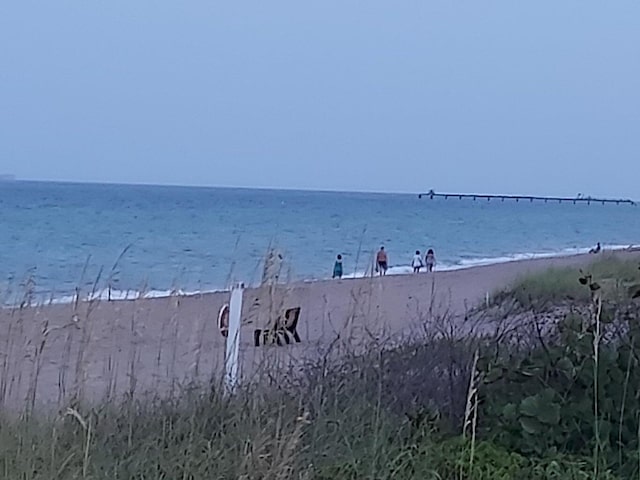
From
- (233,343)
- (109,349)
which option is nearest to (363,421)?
(233,343)

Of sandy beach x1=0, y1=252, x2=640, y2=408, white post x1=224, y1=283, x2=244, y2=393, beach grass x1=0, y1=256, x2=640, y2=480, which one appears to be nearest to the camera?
beach grass x1=0, y1=256, x2=640, y2=480

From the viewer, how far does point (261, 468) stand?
3865 mm

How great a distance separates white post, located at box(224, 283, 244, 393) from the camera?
485 cm

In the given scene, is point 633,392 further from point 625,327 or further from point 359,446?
point 359,446

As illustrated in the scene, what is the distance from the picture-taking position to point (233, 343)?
5.00 meters

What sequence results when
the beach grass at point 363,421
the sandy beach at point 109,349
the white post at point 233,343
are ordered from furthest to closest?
1. the white post at point 233,343
2. the sandy beach at point 109,349
3. the beach grass at point 363,421

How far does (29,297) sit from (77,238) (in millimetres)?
44459

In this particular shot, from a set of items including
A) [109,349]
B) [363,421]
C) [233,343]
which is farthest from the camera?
[109,349]

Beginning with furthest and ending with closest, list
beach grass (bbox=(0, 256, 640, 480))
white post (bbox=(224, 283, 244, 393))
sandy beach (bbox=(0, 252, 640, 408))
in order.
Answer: white post (bbox=(224, 283, 244, 393)) → sandy beach (bbox=(0, 252, 640, 408)) → beach grass (bbox=(0, 256, 640, 480))

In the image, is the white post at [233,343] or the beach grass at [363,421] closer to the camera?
the beach grass at [363,421]

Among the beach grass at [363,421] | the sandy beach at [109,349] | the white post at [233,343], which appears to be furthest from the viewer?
the white post at [233,343]

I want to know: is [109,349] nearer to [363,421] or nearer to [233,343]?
[233,343]

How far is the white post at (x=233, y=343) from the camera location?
15.9ft

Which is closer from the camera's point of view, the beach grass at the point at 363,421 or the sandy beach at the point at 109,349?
the beach grass at the point at 363,421
